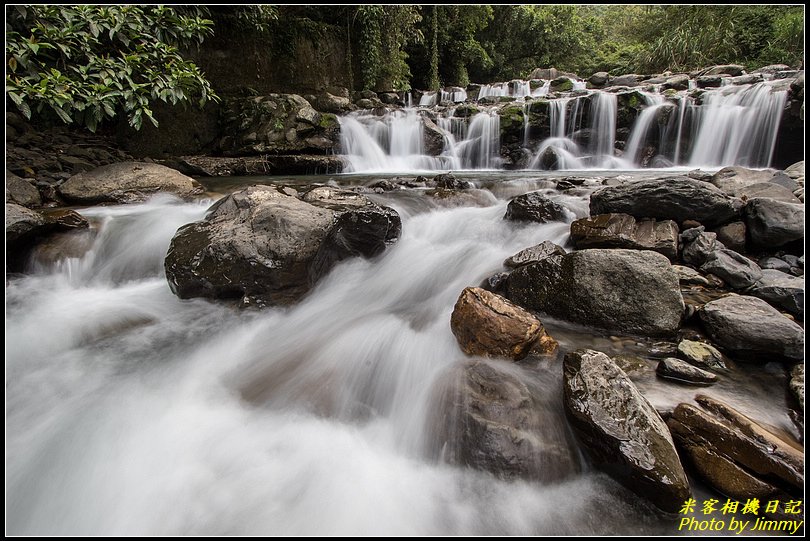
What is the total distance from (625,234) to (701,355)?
149 centimetres

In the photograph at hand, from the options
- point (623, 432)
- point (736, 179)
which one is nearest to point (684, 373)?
point (623, 432)

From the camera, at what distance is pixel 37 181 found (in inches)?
219

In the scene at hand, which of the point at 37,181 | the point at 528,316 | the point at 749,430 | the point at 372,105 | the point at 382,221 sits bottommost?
the point at 749,430

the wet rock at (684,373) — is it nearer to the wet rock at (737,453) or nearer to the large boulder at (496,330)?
the wet rock at (737,453)

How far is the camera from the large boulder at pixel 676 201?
135 inches

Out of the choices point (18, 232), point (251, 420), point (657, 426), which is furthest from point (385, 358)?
point (18, 232)

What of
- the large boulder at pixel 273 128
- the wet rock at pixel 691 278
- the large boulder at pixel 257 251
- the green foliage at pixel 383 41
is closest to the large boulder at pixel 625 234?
the wet rock at pixel 691 278

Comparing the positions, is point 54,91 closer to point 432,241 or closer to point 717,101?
point 432,241

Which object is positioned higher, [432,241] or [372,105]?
[372,105]

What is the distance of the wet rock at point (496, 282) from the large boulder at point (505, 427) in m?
1.20

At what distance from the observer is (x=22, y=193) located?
4.86 metres

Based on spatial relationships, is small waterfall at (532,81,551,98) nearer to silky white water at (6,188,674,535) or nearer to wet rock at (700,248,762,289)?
silky white water at (6,188,674,535)

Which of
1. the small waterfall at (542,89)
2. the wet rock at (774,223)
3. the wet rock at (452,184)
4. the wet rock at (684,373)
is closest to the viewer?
the wet rock at (684,373)

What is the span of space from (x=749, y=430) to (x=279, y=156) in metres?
8.87
